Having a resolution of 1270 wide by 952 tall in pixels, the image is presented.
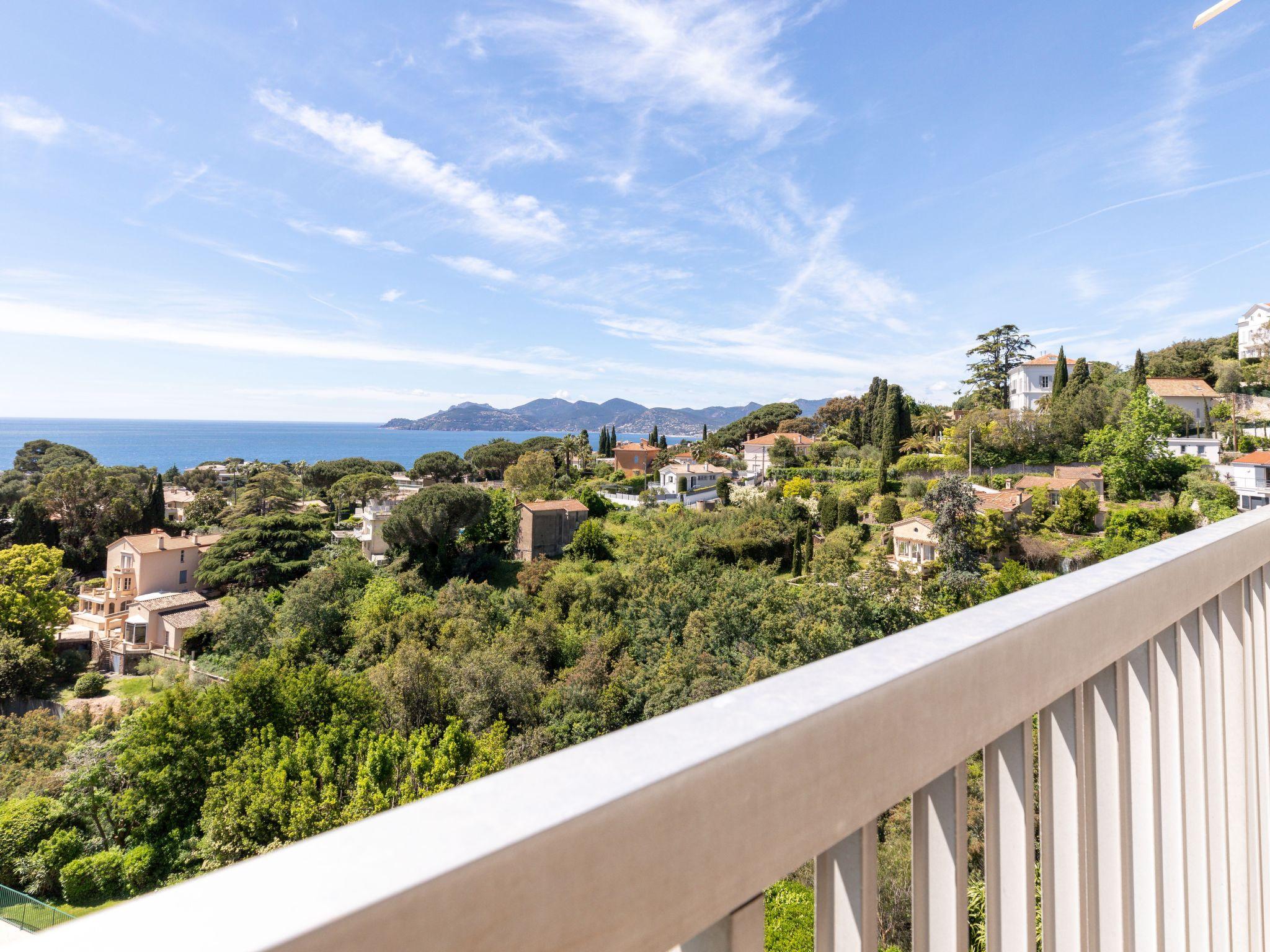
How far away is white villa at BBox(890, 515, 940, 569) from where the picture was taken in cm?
1473

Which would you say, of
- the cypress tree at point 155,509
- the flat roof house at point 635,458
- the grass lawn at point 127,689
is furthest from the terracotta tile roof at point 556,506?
the cypress tree at point 155,509

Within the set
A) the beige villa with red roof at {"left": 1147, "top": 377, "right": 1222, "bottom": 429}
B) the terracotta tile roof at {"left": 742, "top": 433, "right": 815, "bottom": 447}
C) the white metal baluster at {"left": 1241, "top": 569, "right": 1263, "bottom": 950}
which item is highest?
the beige villa with red roof at {"left": 1147, "top": 377, "right": 1222, "bottom": 429}

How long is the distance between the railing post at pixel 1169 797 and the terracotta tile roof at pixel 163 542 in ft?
80.0

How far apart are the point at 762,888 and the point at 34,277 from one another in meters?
59.9

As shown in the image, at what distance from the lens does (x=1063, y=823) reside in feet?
1.64

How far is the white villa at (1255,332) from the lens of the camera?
2209 cm

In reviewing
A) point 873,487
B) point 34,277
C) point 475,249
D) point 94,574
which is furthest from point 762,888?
point 34,277

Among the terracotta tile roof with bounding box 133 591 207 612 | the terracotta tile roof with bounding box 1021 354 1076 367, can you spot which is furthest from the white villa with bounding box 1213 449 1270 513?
the terracotta tile roof with bounding box 133 591 207 612

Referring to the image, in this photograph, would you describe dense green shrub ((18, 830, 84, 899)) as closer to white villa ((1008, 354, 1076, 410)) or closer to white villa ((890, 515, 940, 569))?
white villa ((890, 515, 940, 569))

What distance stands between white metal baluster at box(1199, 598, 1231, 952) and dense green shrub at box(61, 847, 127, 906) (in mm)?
12912

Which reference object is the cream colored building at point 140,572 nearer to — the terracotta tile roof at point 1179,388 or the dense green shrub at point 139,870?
the dense green shrub at point 139,870

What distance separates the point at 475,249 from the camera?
38.4m

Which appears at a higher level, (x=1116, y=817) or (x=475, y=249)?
(x=475, y=249)

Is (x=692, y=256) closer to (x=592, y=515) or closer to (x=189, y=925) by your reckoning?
(x=592, y=515)
